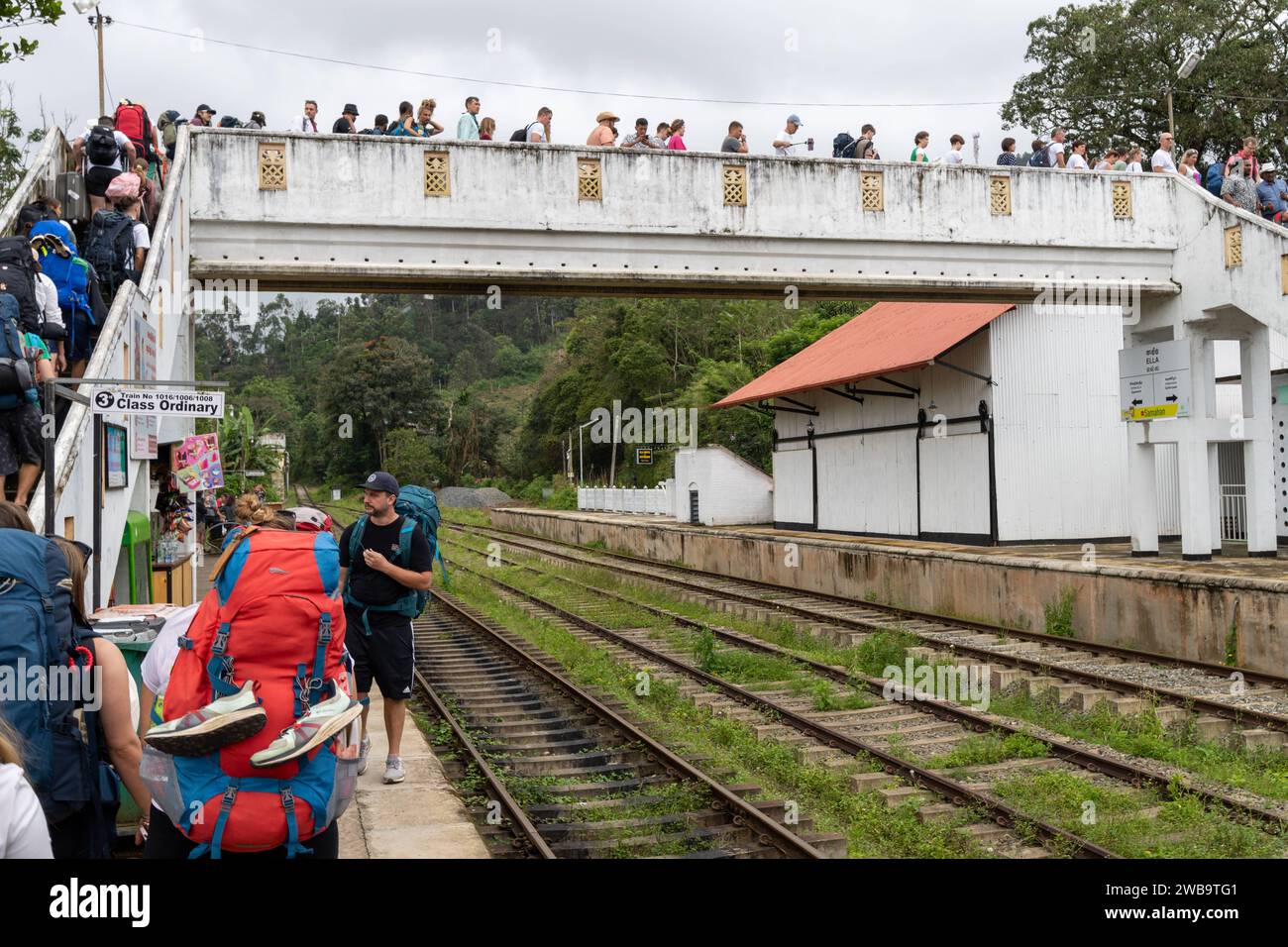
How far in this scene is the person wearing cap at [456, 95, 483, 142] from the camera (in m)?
16.0

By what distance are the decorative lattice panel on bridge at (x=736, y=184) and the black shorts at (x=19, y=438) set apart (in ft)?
36.4

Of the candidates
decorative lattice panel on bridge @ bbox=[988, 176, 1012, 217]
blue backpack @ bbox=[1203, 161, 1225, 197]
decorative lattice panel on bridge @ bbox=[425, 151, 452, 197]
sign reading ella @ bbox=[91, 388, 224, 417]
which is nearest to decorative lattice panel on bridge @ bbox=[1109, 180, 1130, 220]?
blue backpack @ bbox=[1203, 161, 1225, 197]

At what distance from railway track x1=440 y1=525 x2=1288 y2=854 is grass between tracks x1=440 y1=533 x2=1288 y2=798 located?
51 centimetres

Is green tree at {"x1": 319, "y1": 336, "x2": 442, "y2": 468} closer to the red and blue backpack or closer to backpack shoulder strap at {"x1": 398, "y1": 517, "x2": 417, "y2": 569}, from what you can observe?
backpack shoulder strap at {"x1": 398, "y1": 517, "x2": 417, "y2": 569}

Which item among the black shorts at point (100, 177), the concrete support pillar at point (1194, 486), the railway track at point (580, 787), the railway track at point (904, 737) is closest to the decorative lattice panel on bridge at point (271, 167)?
the black shorts at point (100, 177)

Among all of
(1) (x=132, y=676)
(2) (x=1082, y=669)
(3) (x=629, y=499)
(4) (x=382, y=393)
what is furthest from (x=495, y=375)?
(1) (x=132, y=676)

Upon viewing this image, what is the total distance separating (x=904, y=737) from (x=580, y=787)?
317 cm

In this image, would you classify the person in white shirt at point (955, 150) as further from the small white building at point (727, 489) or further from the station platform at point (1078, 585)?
the small white building at point (727, 489)

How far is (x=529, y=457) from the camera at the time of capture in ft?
233

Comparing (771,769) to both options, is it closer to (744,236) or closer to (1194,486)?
(744,236)

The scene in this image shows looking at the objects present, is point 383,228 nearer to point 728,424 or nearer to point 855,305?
point 728,424

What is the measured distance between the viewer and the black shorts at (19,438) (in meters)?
6.90

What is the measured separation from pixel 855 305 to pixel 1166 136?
1320 inches
